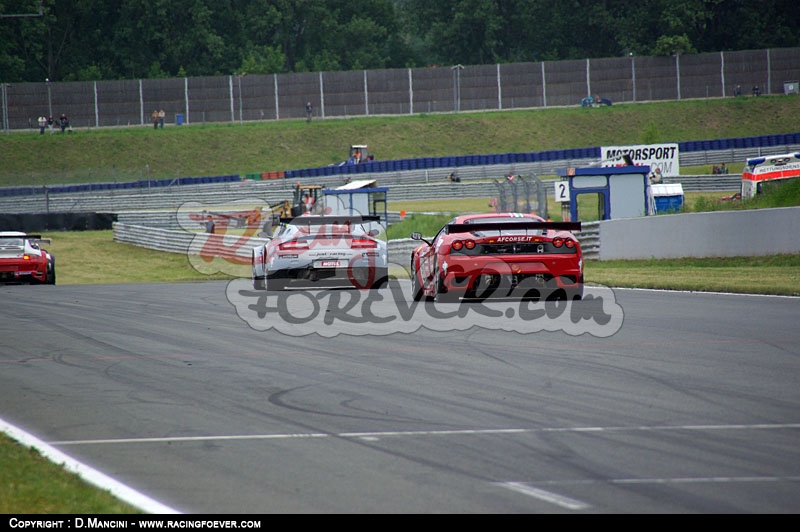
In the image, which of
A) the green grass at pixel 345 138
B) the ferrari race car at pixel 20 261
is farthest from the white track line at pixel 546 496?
the green grass at pixel 345 138

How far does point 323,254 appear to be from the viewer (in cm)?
1546

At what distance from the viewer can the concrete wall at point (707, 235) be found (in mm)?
19359

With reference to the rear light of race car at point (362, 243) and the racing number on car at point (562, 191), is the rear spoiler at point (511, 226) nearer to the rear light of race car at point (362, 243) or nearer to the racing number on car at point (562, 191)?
the rear light of race car at point (362, 243)

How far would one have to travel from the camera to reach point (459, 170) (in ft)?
185

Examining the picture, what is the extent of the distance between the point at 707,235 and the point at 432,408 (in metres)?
15.2

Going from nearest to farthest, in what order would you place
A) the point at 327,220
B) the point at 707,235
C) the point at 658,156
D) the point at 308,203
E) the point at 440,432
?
1. the point at 440,432
2. the point at 327,220
3. the point at 707,235
4. the point at 658,156
5. the point at 308,203

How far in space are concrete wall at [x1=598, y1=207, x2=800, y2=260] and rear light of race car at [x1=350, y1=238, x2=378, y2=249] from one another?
7.81 meters

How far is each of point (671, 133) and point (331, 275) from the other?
5913 cm

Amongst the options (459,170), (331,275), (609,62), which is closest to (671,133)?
(609,62)

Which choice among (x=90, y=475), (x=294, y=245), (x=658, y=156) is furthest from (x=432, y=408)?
(x=658, y=156)

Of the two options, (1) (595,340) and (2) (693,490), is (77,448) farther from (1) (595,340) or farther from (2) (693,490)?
(1) (595,340)

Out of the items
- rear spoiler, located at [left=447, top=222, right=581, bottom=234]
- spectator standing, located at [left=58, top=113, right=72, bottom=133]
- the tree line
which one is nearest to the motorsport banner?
rear spoiler, located at [left=447, top=222, right=581, bottom=234]

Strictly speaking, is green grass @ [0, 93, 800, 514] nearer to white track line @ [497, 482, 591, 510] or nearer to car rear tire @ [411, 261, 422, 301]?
car rear tire @ [411, 261, 422, 301]

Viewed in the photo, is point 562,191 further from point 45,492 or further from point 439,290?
point 45,492
